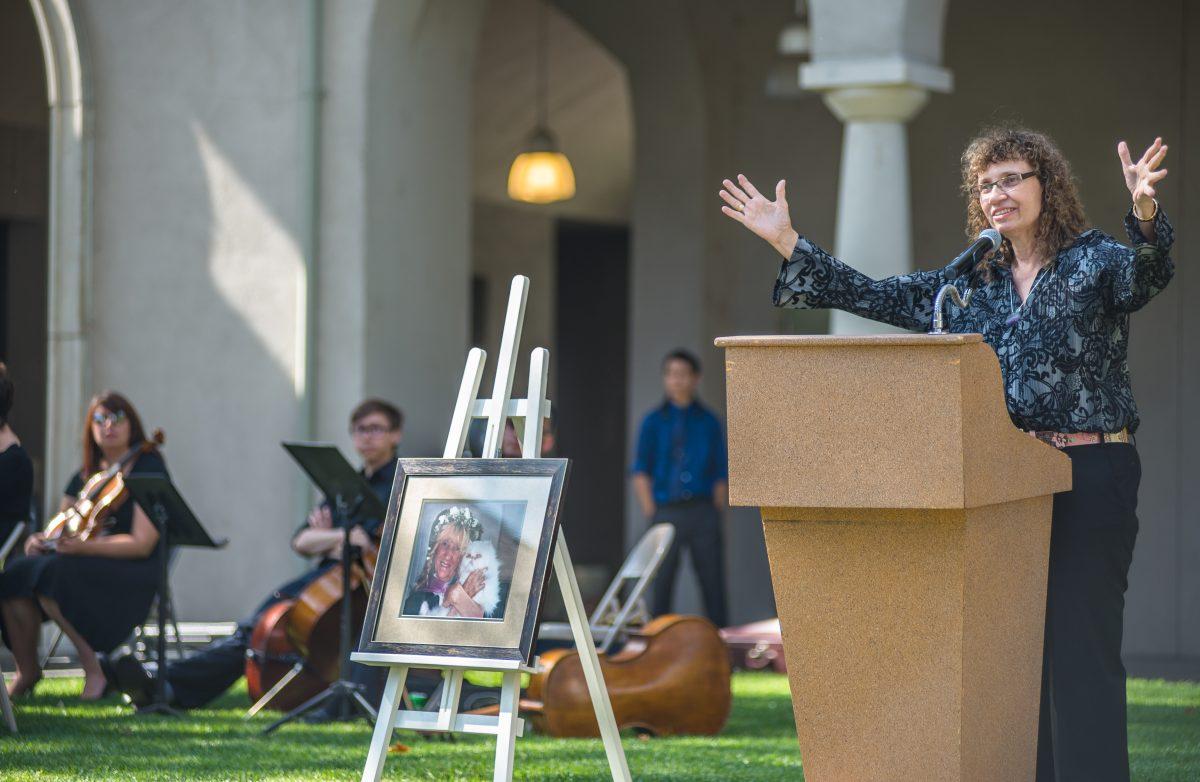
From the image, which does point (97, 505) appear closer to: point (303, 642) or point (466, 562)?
point (303, 642)

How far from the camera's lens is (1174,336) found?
11031mm

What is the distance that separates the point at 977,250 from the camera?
3865 millimetres

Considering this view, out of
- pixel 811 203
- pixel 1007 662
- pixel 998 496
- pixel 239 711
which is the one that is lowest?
pixel 239 711

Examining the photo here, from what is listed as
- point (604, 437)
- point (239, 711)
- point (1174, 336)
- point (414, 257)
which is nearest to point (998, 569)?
point (239, 711)

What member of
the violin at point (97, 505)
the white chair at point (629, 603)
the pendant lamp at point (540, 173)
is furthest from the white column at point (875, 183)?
the pendant lamp at point (540, 173)

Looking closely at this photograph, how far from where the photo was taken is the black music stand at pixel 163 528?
24.7ft

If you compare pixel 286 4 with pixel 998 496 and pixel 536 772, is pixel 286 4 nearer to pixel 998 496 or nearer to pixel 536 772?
pixel 536 772

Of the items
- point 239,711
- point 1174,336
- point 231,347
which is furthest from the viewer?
point 1174,336

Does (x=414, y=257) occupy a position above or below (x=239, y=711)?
above

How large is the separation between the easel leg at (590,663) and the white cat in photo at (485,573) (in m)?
0.17

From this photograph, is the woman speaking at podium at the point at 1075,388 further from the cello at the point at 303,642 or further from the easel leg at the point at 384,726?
the cello at the point at 303,642

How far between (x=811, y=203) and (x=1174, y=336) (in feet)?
8.55

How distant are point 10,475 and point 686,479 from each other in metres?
4.49

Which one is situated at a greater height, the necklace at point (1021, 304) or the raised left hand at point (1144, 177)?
the raised left hand at point (1144, 177)
